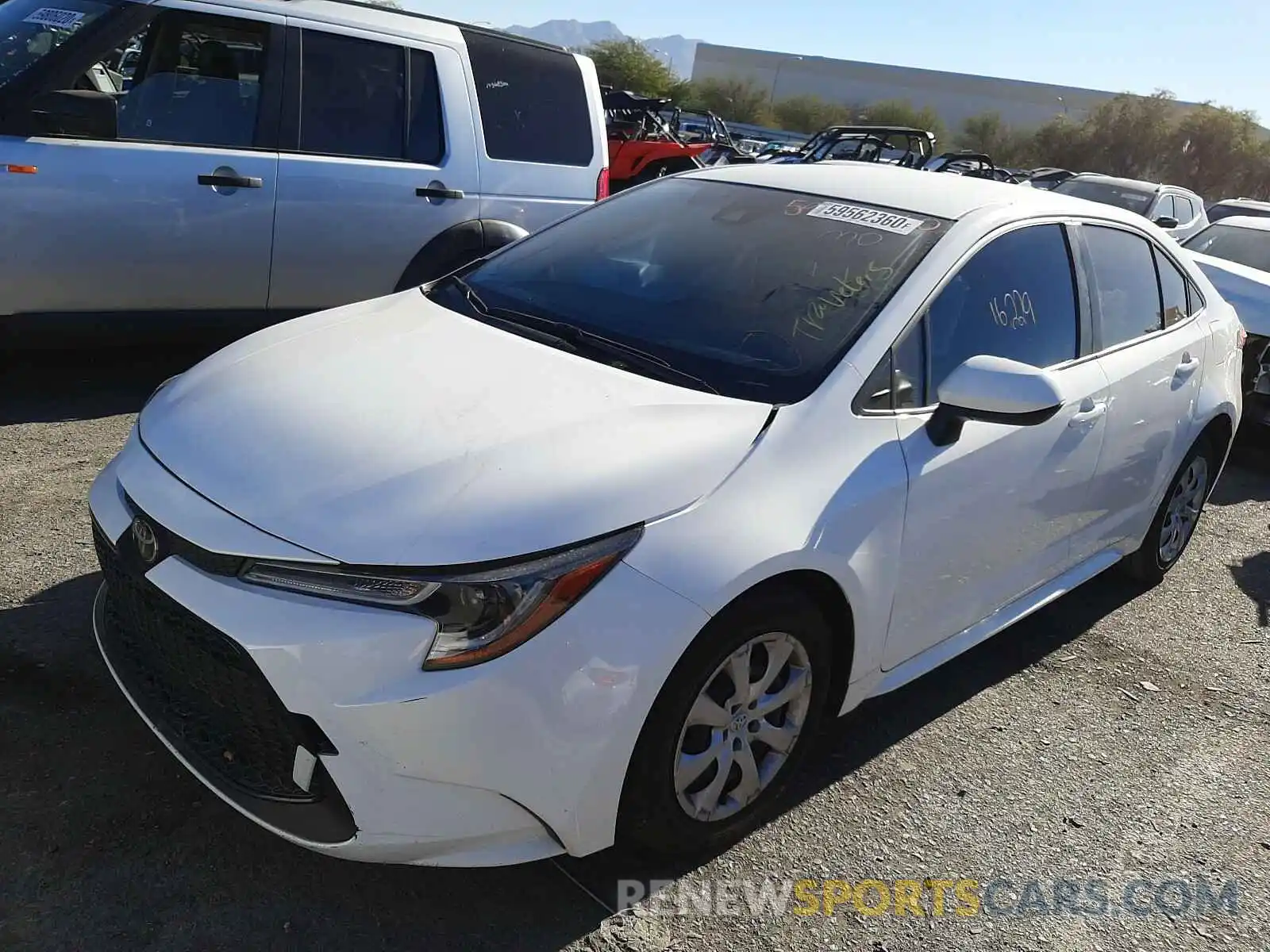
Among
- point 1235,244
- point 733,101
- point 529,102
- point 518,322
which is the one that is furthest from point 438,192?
point 733,101

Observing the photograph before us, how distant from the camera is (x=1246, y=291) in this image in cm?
715

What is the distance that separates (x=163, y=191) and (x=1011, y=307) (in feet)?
12.6

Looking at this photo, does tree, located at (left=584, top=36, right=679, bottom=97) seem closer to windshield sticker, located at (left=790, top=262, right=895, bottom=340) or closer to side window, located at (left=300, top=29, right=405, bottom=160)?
side window, located at (left=300, top=29, right=405, bottom=160)

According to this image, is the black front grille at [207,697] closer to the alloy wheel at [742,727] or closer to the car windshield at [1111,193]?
the alloy wheel at [742,727]

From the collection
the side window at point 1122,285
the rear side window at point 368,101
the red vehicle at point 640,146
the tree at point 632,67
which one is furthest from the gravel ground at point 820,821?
the tree at point 632,67

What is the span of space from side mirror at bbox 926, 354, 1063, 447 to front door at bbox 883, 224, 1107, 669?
84 millimetres

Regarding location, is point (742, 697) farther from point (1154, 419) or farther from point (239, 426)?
point (1154, 419)

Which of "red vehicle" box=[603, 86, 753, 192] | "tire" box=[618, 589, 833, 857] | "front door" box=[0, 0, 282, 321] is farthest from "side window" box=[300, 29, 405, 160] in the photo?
"red vehicle" box=[603, 86, 753, 192]

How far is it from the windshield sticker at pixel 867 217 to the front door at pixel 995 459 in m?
0.23

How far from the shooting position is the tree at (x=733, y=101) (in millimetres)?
69062

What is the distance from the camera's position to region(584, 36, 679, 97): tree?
64.6 m

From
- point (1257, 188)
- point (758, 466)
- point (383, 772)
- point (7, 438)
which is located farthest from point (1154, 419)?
point (1257, 188)

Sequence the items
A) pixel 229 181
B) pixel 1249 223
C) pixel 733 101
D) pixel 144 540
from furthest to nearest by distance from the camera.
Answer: pixel 733 101, pixel 1249 223, pixel 229 181, pixel 144 540

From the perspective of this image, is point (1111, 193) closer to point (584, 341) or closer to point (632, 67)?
point (584, 341)
